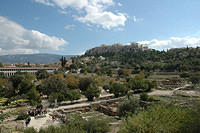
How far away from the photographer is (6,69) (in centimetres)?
6769

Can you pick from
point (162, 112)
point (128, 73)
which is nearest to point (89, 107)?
point (162, 112)

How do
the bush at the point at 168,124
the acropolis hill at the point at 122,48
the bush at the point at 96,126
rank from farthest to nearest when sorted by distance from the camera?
the acropolis hill at the point at 122,48
the bush at the point at 96,126
the bush at the point at 168,124

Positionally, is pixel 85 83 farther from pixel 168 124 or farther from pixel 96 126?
pixel 168 124

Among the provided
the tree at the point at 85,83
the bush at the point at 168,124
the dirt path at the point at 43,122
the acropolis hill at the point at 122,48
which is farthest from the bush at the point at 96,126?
the acropolis hill at the point at 122,48

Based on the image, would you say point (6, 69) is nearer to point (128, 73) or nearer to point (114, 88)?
point (128, 73)

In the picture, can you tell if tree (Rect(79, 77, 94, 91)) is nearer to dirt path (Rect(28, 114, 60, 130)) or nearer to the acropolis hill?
dirt path (Rect(28, 114, 60, 130))

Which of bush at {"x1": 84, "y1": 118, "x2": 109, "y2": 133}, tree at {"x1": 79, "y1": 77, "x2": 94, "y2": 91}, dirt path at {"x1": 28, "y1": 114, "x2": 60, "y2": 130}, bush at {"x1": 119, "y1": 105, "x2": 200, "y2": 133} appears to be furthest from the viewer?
tree at {"x1": 79, "y1": 77, "x2": 94, "y2": 91}

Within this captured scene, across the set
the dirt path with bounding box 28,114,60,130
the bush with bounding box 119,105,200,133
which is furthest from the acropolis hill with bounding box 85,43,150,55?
A: the bush with bounding box 119,105,200,133

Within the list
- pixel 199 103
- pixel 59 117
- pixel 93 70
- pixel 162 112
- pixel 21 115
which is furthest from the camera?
pixel 93 70

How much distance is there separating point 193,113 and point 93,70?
Result: 6709 cm

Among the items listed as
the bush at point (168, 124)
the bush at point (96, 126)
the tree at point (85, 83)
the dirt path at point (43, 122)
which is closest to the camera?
the bush at point (168, 124)

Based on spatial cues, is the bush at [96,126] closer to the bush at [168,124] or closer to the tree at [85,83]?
the bush at [168,124]

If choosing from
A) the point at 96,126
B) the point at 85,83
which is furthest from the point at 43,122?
the point at 85,83

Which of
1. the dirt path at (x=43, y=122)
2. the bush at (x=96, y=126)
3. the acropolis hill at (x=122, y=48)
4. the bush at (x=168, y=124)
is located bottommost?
the dirt path at (x=43, y=122)
